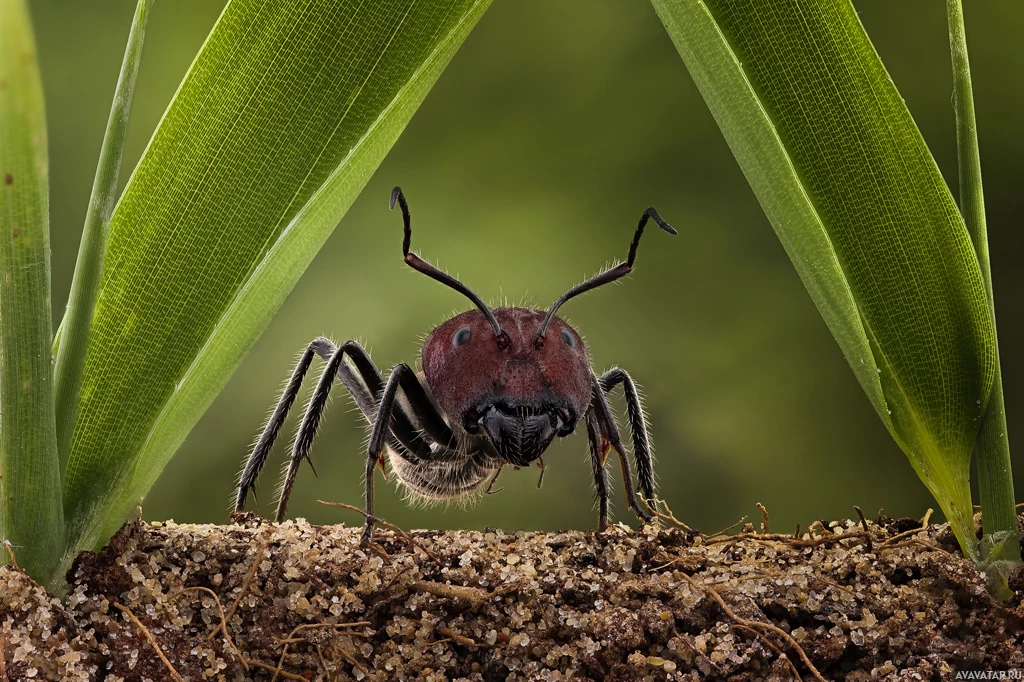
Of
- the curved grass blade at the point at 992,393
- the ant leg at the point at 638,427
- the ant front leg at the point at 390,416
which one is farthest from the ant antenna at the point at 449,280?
the curved grass blade at the point at 992,393

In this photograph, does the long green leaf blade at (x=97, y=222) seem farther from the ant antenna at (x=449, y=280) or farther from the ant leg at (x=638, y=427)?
the ant leg at (x=638, y=427)

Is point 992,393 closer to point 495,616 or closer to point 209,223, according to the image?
point 495,616

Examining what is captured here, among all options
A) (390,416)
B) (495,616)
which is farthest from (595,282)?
(495,616)

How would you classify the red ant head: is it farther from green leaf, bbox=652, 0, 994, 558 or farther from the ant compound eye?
green leaf, bbox=652, 0, 994, 558

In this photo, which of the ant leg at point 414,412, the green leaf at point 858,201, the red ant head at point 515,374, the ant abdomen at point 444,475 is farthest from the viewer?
the ant abdomen at point 444,475

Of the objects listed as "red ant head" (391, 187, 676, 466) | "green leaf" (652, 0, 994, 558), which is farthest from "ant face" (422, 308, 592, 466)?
"green leaf" (652, 0, 994, 558)

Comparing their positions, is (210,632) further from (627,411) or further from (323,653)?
(627,411)
